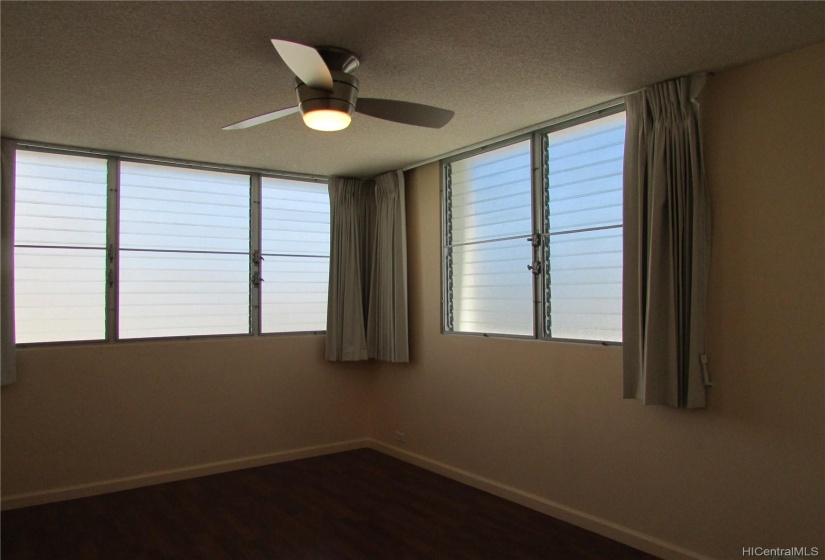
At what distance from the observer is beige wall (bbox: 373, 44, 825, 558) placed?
2562 mm

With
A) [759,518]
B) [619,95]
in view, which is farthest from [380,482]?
[619,95]

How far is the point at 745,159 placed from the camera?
2803 millimetres

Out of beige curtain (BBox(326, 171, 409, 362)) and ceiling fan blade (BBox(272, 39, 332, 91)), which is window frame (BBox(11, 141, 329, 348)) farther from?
ceiling fan blade (BBox(272, 39, 332, 91))

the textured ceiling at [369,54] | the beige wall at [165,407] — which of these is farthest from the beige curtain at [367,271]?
the textured ceiling at [369,54]

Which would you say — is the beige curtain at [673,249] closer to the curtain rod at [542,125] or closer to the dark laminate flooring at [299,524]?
the curtain rod at [542,125]

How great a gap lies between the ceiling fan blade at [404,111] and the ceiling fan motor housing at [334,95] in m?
0.09

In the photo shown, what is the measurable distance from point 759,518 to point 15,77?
4.17 meters

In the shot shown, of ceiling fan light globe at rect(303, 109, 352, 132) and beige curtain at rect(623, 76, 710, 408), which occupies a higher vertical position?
ceiling fan light globe at rect(303, 109, 352, 132)

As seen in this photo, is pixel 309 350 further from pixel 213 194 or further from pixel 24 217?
pixel 24 217

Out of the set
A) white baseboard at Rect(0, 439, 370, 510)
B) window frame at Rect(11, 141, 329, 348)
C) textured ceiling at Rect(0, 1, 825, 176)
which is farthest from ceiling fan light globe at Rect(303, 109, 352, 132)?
white baseboard at Rect(0, 439, 370, 510)

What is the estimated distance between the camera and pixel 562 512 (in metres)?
3.57

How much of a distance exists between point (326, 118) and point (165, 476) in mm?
3248

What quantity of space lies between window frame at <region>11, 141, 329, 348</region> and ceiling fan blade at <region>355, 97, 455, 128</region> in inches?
96.6

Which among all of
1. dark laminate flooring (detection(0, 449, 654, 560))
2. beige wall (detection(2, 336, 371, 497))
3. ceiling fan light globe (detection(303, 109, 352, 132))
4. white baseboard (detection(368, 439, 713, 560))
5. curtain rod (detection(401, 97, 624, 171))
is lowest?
dark laminate flooring (detection(0, 449, 654, 560))
